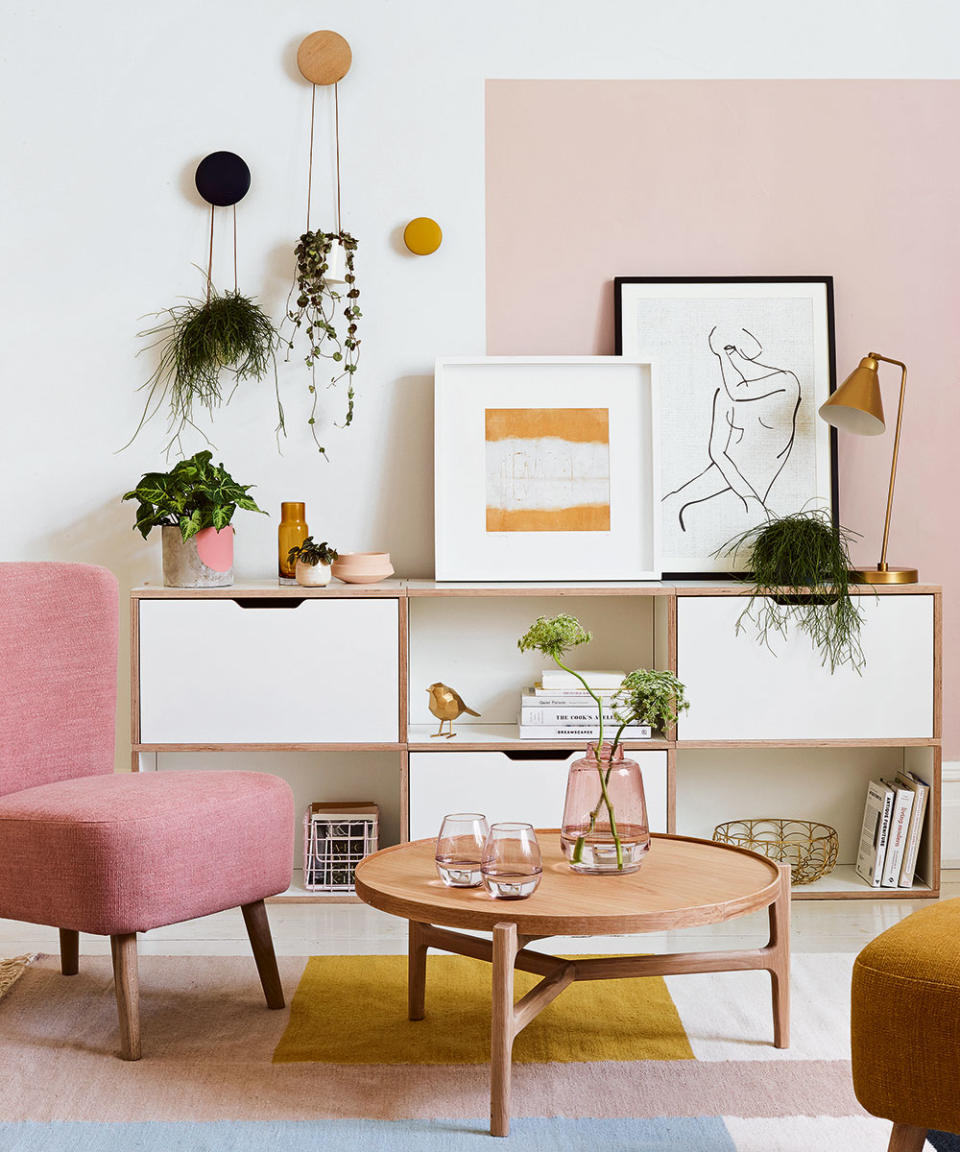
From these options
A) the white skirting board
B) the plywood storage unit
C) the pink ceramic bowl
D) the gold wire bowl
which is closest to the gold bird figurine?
the plywood storage unit

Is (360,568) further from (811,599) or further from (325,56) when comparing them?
(325,56)

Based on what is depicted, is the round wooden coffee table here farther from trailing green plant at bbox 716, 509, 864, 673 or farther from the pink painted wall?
the pink painted wall

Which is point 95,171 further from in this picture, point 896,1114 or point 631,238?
point 896,1114

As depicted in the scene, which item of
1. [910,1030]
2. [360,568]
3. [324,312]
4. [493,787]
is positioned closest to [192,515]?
[360,568]

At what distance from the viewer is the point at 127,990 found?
6.70 feet

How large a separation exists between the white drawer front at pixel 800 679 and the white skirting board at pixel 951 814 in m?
0.38

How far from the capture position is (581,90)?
129 inches

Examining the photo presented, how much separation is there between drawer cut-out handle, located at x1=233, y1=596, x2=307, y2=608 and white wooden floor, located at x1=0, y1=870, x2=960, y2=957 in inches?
30.0

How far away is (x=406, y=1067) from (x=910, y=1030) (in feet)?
3.04

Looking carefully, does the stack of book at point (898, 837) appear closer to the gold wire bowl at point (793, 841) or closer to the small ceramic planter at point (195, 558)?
the gold wire bowl at point (793, 841)

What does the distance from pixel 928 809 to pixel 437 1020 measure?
4.95 feet

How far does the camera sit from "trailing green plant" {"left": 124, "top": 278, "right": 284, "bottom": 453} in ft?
10.5

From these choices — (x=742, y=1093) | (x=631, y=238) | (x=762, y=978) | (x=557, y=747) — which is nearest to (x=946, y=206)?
(x=631, y=238)

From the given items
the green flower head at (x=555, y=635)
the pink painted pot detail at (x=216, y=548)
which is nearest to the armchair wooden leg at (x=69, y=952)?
the pink painted pot detail at (x=216, y=548)
